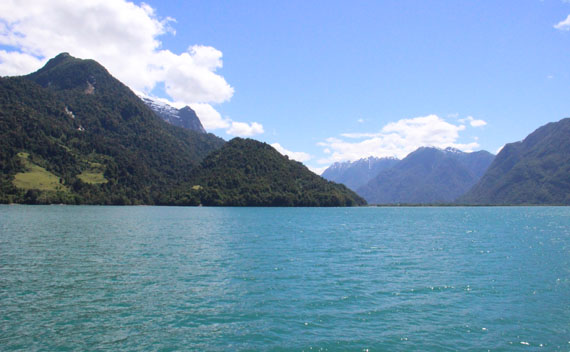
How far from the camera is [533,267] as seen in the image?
4644 centimetres

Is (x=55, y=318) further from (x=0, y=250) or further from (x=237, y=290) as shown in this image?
(x=0, y=250)

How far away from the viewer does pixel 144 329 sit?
23.5 meters

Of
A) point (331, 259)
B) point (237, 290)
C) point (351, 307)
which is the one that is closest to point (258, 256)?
point (331, 259)

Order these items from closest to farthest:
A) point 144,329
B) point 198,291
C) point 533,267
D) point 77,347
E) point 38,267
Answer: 1. point 77,347
2. point 144,329
3. point 198,291
4. point 38,267
5. point 533,267

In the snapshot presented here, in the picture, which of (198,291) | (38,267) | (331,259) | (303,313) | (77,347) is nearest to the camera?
(77,347)

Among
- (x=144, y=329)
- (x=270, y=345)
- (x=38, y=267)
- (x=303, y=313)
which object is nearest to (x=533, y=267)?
(x=303, y=313)

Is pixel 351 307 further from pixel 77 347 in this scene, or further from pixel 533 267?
pixel 533 267

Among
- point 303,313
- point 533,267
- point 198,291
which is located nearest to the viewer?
point 303,313

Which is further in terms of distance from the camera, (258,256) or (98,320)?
(258,256)

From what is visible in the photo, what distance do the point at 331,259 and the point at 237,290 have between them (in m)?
20.4

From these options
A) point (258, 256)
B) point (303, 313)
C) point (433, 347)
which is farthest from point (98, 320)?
point (258, 256)

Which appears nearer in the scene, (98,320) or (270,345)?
(270,345)

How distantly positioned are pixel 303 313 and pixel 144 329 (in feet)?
36.6

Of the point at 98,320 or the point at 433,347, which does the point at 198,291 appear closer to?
the point at 98,320
